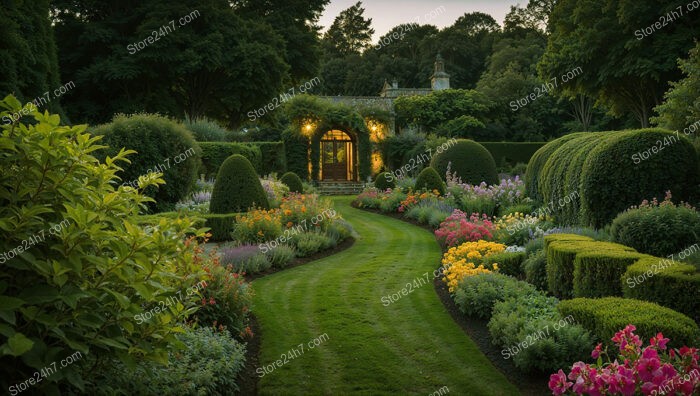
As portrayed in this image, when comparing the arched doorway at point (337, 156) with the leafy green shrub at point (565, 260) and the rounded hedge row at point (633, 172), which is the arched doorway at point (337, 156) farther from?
the leafy green shrub at point (565, 260)

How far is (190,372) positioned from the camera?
4.05 metres

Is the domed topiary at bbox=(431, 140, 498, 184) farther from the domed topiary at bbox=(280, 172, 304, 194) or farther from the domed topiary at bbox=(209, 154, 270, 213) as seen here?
the domed topiary at bbox=(209, 154, 270, 213)

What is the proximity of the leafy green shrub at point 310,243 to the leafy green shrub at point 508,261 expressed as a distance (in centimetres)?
395

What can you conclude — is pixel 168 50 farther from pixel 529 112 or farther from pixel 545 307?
pixel 529 112

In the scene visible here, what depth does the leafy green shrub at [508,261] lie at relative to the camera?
7.84 meters

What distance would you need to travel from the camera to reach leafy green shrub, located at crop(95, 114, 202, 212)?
1326 centimetres

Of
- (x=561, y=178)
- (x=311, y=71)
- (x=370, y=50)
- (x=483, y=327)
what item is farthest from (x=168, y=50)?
(x=370, y=50)

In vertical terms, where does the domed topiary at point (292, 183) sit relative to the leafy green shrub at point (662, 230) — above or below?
above

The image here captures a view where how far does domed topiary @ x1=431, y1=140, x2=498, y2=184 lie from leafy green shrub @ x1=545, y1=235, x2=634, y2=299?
11.7m

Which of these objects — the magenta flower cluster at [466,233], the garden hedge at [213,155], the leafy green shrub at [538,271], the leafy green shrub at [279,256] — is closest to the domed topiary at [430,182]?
the magenta flower cluster at [466,233]

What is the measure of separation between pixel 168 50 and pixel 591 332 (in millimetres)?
22783

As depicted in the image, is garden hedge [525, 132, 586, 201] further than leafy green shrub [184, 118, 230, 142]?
No

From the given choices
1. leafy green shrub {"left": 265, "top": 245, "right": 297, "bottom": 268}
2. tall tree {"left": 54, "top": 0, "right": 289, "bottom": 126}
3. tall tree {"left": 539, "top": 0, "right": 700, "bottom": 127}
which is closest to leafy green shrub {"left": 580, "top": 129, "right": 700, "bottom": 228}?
leafy green shrub {"left": 265, "top": 245, "right": 297, "bottom": 268}

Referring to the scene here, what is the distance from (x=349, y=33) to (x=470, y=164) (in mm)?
37386
